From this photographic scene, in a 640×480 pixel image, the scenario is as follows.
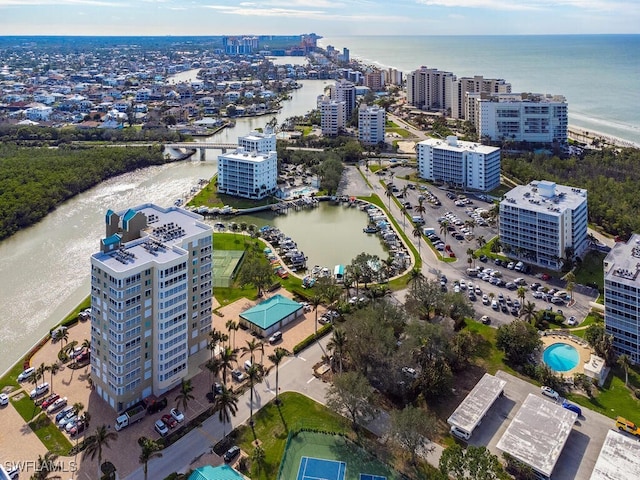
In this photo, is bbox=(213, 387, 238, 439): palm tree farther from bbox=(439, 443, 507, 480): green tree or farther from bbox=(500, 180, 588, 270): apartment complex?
bbox=(500, 180, 588, 270): apartment complex

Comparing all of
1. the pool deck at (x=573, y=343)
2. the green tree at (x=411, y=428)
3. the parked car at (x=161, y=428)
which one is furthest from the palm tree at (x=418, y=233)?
the parked car at (x=161, y=428)

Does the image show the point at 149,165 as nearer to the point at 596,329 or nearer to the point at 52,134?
the point at 52,134

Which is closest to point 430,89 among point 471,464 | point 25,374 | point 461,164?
point 461,164

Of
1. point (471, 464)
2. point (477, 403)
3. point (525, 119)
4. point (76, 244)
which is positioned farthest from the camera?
point (525, 119)

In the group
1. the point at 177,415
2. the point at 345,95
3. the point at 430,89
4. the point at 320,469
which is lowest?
the point at 320,469

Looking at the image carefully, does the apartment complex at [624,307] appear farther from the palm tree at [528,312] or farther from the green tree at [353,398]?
the green tree at [353,398]

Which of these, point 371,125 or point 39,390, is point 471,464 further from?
point 371,125

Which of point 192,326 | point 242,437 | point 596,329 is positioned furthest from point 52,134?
point 596,329
